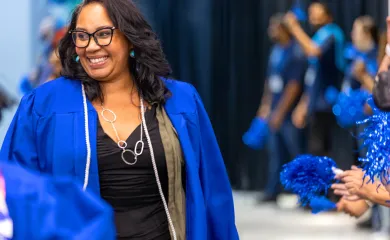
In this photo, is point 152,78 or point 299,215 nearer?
point 152,78

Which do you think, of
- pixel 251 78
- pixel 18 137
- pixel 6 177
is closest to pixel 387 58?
pixel 6 177

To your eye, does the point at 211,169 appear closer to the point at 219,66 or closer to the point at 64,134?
the point at 64,134

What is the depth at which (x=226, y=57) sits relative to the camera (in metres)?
11.8

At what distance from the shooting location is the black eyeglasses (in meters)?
4.30

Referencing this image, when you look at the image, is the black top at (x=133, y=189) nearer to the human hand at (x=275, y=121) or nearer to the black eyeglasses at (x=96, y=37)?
the black eyeglasses at (x=96, y=37)

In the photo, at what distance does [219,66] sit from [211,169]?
24.4 feet

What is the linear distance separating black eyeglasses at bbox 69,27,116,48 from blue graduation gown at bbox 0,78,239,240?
0.61 feet

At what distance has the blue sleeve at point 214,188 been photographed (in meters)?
4.44

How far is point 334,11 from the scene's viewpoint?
35.3 ft

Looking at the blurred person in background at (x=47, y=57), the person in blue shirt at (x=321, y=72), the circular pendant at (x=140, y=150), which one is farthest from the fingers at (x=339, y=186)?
the person in blue shirt at (x=321, y=72)

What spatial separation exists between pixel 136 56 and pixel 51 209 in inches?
81.1

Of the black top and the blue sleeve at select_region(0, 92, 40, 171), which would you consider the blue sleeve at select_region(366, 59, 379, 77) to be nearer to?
the black top

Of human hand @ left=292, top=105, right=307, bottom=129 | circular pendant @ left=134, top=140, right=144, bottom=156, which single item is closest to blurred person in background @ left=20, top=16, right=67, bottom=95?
human hand @ left=292, top=105, right=307, bottom=129

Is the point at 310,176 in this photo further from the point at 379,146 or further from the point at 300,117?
the point at 300,117
